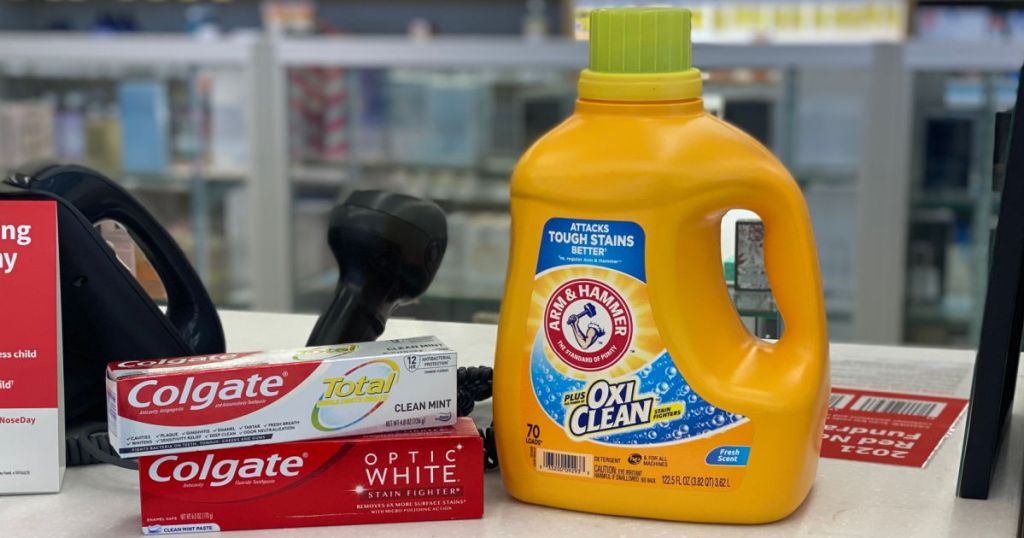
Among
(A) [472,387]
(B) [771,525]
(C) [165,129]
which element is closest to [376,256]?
(A) [472,387]

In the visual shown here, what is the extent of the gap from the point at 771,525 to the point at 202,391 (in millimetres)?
324

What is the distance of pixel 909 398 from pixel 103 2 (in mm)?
5178

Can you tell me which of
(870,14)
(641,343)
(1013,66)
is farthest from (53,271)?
(870,14)

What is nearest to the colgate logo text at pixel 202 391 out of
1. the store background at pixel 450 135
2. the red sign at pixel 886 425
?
the red sign at pixel 886 425

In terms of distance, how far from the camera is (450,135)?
339 cm

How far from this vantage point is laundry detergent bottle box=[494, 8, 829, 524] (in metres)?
0.66

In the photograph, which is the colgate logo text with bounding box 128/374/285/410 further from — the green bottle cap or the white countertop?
the green bottle cap

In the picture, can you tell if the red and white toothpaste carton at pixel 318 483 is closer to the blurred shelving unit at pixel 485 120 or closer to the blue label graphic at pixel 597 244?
the blue label graphic at pixel 597 244

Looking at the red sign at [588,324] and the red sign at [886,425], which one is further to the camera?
the red sign at [886,425]

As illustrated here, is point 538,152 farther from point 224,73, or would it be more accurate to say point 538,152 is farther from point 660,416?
point 224,73

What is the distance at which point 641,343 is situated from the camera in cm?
66

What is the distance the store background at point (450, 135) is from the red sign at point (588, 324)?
1.90 m

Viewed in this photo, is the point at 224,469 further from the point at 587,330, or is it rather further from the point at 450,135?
the point at 450,135

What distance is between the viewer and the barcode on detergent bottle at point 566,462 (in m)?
0.69
